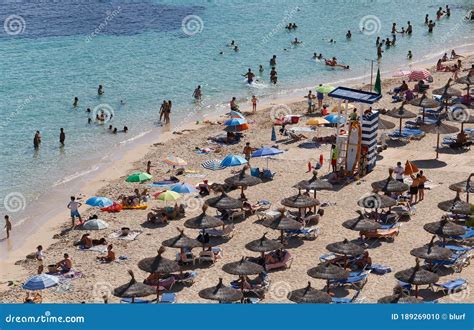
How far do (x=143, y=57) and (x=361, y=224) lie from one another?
40133mm

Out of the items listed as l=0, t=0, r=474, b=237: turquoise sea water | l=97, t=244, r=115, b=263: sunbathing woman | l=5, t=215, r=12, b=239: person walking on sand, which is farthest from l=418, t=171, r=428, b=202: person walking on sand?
l=0, t=0, r=474, b=237: turquoise sea water

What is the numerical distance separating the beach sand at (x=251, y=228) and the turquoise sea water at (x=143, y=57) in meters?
4.05

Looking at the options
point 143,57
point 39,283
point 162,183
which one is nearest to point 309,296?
point 39,283

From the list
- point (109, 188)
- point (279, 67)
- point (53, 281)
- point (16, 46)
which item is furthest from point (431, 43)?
point (53, 281)

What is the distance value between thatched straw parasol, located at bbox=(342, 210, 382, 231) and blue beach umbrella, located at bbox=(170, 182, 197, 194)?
23.7ft

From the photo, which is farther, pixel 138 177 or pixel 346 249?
pixel 138 177

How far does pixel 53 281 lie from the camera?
3048cm

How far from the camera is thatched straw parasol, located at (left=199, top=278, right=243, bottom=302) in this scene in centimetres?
2789

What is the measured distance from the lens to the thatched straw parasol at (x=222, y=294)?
27.9m

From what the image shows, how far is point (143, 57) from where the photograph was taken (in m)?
70.7

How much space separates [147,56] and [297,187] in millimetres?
35066

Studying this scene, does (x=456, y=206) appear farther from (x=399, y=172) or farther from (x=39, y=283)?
(x=39, y=283)

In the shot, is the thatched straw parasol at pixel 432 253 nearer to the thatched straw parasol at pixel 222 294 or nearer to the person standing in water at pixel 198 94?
the thatched straw parasol at pixel 222 294

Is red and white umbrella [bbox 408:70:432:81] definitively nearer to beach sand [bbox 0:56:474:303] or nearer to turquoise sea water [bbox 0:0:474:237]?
beach sand [bbox 0:56:474:303]
